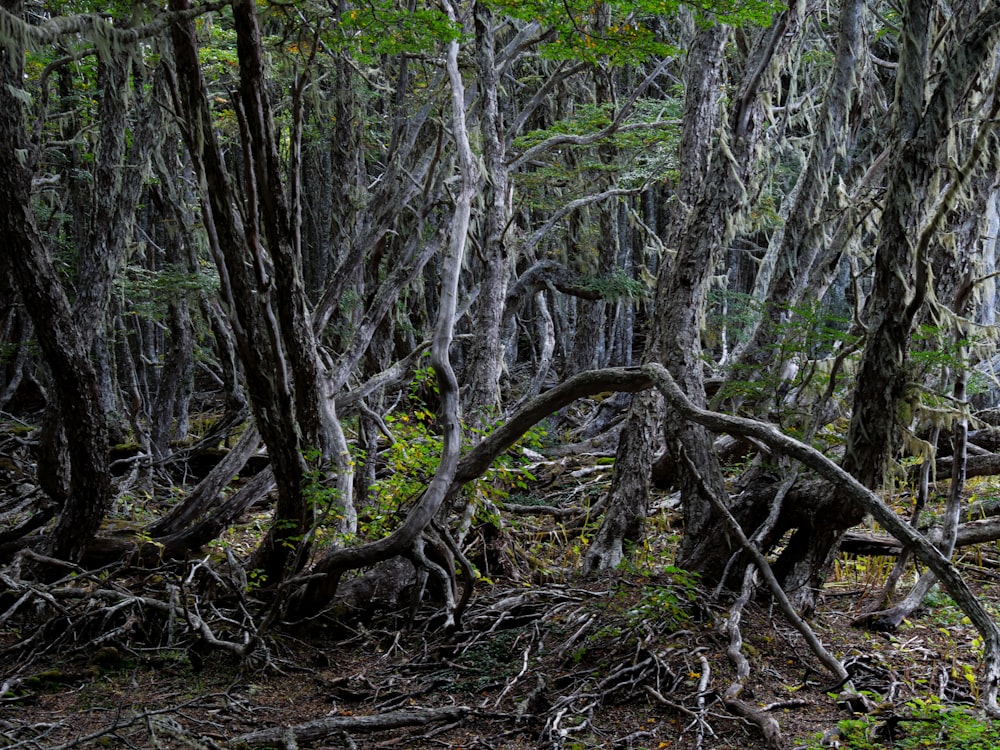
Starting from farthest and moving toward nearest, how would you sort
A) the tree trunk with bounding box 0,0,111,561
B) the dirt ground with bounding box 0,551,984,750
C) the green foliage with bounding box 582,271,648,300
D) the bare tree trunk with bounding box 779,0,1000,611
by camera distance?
the green foliage with bounding box 582,271,648,300, the tree trunk with bounding box 0,0,111,561, the bare tree trunk with bounding box 779,0,1000,611, the dirt ground with bounding box 0,551,984,750

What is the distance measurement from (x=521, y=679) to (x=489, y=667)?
402mm

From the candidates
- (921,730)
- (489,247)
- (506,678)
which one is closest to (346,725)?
(506,678)

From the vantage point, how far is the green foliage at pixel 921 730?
344 cm

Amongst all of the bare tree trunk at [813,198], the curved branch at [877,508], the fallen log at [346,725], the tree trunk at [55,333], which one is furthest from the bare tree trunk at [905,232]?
the tree trunk at [55,333]

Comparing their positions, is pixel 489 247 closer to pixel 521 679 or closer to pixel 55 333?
pixel 55 333

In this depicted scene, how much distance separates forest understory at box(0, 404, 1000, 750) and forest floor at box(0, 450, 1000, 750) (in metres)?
0.02

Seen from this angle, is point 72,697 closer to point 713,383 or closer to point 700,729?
point 700,729

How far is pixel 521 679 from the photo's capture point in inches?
203

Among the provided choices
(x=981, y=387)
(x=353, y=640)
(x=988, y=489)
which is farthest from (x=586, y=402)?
(x=353, y=640)

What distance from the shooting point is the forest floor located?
4199mm

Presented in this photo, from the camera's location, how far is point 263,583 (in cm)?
668

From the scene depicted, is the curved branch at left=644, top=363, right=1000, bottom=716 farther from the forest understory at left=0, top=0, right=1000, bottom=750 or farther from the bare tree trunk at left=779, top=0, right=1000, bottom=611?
the bare tree trunk at left=779, top=0, right=1000, bottom=611

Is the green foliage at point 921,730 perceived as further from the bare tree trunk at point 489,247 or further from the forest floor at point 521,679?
the bare tree trunk at point 489,247

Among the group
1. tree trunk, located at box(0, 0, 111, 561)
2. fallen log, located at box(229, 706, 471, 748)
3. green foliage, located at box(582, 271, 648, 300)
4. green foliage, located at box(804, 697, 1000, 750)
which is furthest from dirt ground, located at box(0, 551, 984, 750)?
green foliage, located at box(582, 271, 648, 300)
